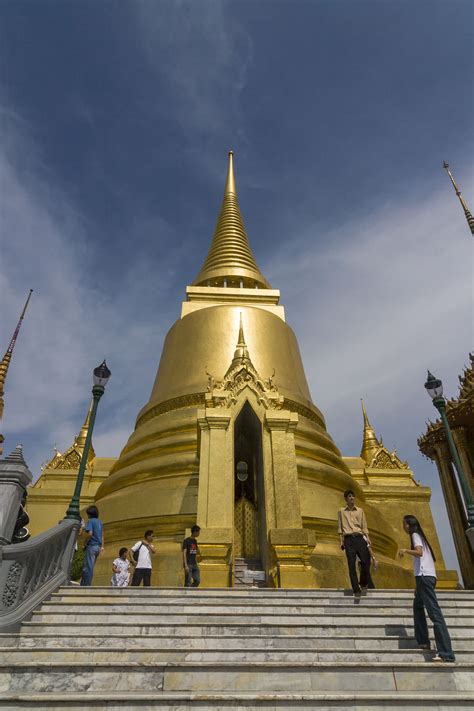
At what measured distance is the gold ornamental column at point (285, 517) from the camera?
8.79m

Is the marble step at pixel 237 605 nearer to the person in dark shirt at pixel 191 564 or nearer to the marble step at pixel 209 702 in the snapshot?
the marble step at pixel 209 702

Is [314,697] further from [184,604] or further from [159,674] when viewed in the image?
[184,604]

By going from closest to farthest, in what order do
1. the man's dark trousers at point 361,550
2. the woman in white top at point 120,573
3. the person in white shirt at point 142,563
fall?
the man's dark trousers at point 361,550 < the person in white shirt at point 142,563 < the woman in white top at point 120,573

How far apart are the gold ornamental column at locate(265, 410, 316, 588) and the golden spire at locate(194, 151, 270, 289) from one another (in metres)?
11.4

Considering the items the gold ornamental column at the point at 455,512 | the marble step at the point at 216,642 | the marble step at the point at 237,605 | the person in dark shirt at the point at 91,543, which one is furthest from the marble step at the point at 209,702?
the gold ornamental column at the point at 455,512

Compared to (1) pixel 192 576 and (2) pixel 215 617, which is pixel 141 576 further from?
(2) pixel 215 617

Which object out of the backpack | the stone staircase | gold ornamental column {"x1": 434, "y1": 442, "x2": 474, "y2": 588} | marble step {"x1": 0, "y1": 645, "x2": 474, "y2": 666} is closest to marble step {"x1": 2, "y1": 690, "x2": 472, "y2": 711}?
the stone staircase

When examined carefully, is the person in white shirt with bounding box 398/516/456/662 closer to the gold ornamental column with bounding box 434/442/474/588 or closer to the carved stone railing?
the carved stone railing

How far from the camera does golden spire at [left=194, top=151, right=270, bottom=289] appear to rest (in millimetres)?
21750

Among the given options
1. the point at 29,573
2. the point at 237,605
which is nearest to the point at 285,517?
the point at 237,605

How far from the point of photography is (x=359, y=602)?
610 cm

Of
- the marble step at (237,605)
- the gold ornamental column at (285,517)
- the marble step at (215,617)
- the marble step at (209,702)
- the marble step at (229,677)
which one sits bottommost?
the marble step at (209,702)

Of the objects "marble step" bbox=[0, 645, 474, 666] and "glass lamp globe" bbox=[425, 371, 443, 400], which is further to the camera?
"glass lamp globe" bbox=[425, 371, 443, 400]

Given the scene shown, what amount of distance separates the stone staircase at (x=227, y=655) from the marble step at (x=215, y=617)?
0.01m
